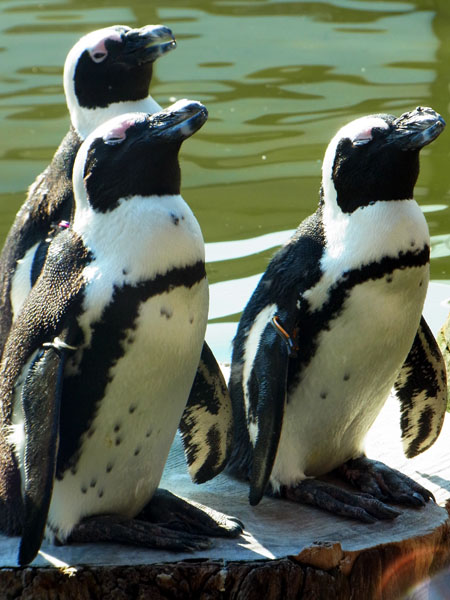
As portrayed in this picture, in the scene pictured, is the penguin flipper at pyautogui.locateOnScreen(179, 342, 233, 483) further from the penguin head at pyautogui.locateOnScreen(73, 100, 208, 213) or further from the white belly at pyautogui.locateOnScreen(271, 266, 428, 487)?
the penguin head at pyautogui.locateOnScreen(73, 100, 208, 213)

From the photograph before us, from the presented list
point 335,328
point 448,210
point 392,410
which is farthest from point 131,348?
point 448,210

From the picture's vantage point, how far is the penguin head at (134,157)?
73.5 inches

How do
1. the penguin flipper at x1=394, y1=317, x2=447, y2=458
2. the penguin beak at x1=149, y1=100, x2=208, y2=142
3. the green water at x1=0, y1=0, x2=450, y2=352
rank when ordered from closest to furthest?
the penguin beak at x1=149, y1=100, x2=208, y2=142 < the penguin flipper at x1=394, y1=317, x2=447, y2=458 < the green water at x1=0, y1=0, x2=450, y2=352

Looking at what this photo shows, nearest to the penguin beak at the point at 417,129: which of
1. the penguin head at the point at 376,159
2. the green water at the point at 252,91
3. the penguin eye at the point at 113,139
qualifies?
the penguin head at the point at 376,159

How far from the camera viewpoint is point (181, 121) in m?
1.86

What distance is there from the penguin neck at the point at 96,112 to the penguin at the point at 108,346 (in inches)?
26.4

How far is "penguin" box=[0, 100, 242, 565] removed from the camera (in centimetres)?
189

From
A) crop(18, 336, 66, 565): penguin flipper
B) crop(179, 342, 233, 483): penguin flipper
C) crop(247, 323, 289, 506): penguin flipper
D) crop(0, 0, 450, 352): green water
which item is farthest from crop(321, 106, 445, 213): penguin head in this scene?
crop(0, 0, 450, 352): green water

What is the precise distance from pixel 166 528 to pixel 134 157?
2.19 ft

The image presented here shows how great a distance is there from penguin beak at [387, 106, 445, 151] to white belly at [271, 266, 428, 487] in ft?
0.79

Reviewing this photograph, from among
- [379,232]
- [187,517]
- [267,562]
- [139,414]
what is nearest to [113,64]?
[379,232]

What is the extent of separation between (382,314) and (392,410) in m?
0.64

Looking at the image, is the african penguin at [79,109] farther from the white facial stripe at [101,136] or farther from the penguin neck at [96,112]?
the white facial stripe at [101,136]

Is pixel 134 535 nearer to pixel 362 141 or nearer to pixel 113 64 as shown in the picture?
pixel 362 141
